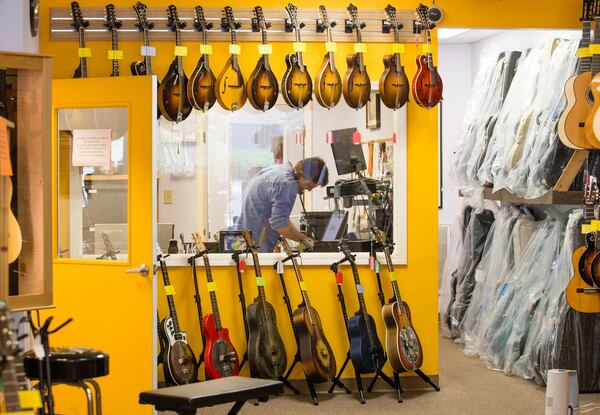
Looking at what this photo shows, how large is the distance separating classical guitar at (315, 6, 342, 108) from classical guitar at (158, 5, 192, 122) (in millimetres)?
824

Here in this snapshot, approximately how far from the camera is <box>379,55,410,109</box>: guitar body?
609 centimetres

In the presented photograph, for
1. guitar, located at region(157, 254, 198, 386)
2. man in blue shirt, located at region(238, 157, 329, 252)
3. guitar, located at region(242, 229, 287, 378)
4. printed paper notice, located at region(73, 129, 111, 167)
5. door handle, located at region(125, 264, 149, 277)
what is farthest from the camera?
man in blue shirt, located at region(238, 157, 329, 252)

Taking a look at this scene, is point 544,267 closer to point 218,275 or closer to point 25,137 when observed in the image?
point 218,275

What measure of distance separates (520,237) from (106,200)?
10.9 ft

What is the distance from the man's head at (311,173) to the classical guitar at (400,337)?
0.74 metres

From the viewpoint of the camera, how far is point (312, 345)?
19.6 feet

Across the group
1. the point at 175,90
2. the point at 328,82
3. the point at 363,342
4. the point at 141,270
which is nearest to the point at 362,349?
the point at 363,342

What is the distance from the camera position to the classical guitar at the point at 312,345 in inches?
235

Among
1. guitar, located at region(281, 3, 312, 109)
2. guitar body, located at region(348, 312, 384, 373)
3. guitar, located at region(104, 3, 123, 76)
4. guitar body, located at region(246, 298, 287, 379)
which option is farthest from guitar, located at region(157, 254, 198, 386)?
guitar, located at region(104, 3, 123, 76)

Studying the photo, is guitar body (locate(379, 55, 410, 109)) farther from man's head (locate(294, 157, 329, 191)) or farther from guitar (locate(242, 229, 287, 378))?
guitar (locate(242, 229, 287, 378))

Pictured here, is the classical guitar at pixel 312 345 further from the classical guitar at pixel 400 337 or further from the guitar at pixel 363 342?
the classical guitar at pixel 400 337

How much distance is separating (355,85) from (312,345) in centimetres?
164

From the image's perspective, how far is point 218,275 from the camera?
6.24 meters

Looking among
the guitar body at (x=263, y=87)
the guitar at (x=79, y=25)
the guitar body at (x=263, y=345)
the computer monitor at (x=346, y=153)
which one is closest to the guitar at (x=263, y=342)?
the guitar body at (x=263, y=345)
